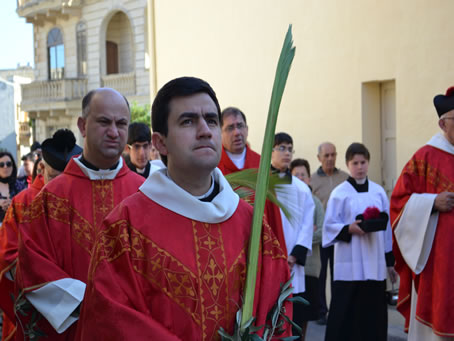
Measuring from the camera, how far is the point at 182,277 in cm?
279

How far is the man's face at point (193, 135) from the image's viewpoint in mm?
2811

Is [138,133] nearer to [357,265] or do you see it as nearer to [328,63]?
[357,265]

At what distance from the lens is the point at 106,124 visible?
4.23m

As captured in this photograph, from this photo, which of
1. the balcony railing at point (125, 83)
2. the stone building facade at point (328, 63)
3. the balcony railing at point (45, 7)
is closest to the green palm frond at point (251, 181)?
the stone building facade at point (328, 63)

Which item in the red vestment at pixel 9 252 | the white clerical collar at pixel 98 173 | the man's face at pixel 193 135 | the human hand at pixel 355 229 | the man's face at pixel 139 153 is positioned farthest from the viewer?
the human hand at pixel 355 229

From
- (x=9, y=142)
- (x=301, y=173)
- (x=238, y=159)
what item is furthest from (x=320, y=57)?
(x=9, y=142)

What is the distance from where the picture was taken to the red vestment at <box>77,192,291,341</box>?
2.69 meters

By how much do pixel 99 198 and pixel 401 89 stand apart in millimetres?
5711

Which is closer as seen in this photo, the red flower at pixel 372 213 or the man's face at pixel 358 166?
the red flower at pixel 372 213

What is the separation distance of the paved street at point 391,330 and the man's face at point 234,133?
2.83 meters

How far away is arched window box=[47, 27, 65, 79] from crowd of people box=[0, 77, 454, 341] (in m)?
23.3

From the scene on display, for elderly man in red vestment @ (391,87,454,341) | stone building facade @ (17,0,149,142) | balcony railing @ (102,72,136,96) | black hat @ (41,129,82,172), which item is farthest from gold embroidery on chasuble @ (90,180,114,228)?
balcony railing @ (102,72,136,96)

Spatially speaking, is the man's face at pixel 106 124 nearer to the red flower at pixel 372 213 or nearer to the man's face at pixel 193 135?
the man's face at pixel 193 135

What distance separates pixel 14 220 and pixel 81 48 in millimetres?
25099
